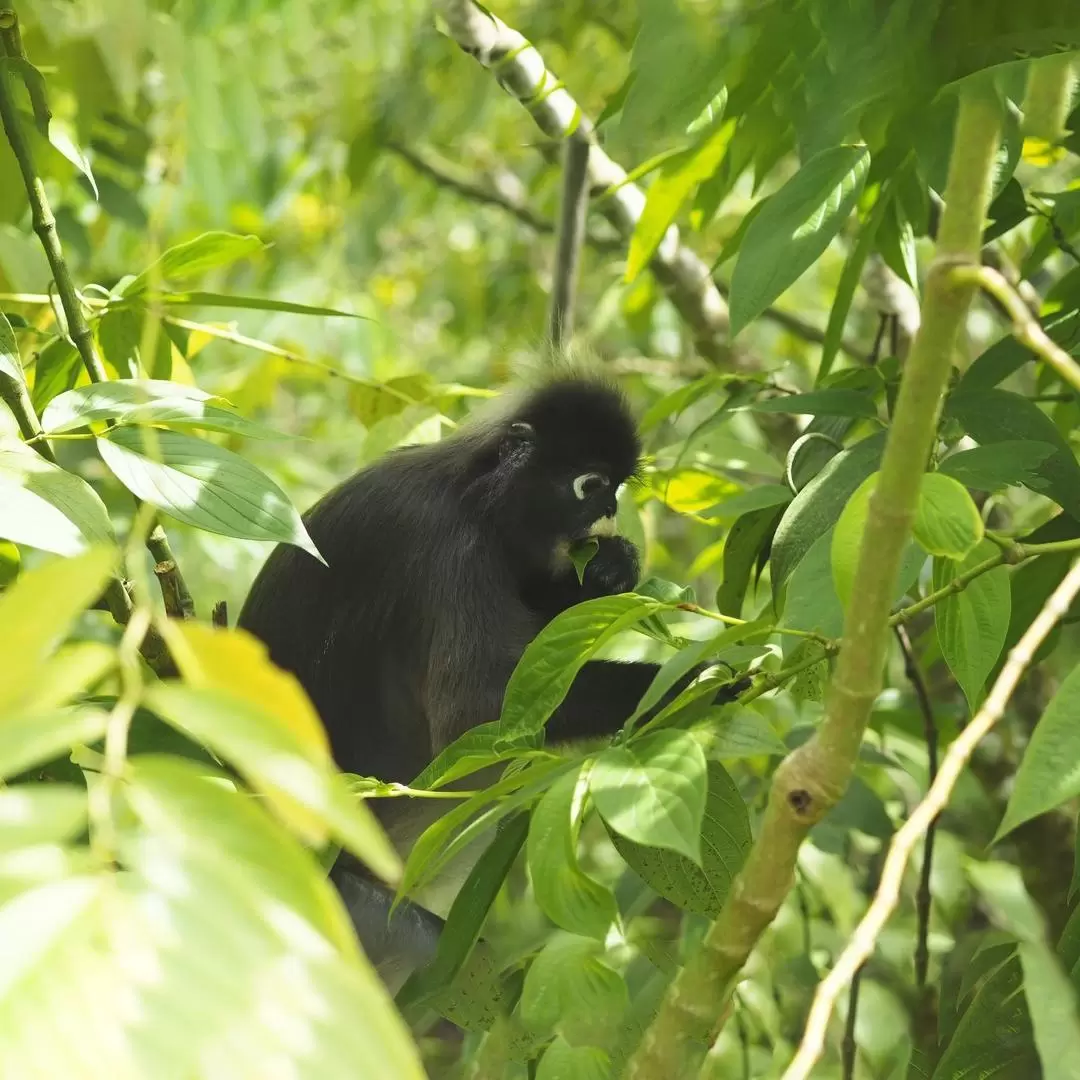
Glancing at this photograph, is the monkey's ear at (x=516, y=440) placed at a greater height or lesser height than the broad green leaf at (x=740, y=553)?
lesser

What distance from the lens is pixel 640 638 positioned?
62.0 inches

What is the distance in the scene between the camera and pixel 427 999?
141cm

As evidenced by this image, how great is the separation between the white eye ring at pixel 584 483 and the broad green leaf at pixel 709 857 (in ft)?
4.59

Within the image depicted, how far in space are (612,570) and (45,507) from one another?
150 centimetres

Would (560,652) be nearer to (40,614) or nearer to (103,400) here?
(103,400)

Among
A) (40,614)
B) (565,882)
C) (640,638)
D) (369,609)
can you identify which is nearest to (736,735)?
(565,882)

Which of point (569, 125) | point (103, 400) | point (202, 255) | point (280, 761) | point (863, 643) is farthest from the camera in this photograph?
point (569, 125)

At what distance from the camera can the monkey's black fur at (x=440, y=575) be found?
2365 millimetres

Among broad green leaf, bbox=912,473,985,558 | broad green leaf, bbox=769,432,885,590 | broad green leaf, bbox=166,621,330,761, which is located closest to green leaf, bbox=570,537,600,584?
broad green leaf, bbox=769,432,885,590

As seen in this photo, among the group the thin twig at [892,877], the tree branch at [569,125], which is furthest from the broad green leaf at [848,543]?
the tree branch at [569,125]

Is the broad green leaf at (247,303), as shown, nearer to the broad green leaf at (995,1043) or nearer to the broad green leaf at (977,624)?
the broad green leaf at (977,624)

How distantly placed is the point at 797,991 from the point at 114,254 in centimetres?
274

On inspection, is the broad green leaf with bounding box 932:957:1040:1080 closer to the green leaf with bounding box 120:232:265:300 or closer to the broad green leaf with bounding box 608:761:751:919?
the broad green leaf with bounding box 608:761:751:919

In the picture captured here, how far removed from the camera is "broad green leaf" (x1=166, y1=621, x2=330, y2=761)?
0.54 metres
